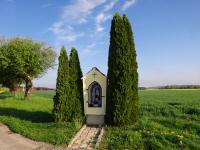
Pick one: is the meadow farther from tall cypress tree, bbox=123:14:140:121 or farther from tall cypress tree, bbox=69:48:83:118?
tall cypress tree, bbox=69:48:83:118

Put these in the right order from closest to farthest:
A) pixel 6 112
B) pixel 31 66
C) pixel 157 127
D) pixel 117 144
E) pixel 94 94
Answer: pixel 117 144
pixel 157 127
pixel 94 94
pixel 6 112
pixel 31 66

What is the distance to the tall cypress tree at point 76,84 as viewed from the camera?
63.6 feet

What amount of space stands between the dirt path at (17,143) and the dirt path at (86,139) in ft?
4.31

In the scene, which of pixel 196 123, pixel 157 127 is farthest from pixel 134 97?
pixel 196 123

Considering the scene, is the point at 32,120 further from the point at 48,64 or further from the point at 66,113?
the point at 48,64

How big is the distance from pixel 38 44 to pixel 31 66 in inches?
120

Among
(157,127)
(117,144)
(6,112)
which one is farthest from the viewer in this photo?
(6,112)

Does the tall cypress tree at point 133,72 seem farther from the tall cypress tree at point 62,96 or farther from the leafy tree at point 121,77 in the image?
the tall cypress tree at point 62,96

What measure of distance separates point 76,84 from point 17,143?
219 inches

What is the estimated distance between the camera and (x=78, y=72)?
2023cm

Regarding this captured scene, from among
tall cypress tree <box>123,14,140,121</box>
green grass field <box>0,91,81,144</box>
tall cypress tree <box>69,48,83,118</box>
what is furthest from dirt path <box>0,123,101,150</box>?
tall cypress tree <box>123,14,140,121</box>

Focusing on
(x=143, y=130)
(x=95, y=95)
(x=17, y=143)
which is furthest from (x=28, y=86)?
(x=143, y=130)

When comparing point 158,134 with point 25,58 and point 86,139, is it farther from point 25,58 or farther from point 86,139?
point 25,58

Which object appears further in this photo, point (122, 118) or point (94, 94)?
point (94, 94)
